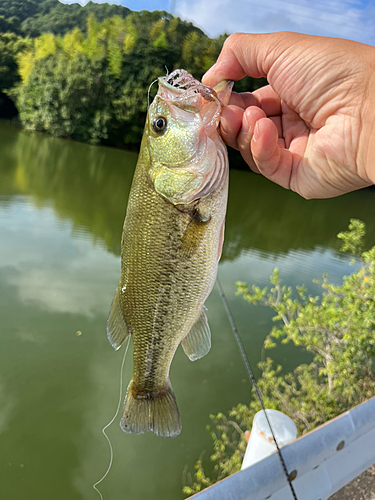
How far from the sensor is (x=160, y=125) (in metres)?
1.12

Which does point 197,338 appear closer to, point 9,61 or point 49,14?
point 9,61

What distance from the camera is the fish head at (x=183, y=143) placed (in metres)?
1.08

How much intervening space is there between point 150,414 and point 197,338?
0.29m

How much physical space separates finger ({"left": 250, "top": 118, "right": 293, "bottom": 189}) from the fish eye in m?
A: 0.30

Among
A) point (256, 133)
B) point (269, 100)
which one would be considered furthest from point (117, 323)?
point (269, 100)

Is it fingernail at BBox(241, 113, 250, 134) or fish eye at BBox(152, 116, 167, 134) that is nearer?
fish eye at BBox(152, 116, 167, 134)

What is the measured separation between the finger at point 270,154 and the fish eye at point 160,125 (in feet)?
1.00

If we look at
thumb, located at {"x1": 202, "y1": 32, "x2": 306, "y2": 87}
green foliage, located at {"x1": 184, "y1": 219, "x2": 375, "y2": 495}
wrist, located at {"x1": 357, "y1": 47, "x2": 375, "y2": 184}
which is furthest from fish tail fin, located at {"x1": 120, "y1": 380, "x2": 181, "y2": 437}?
green foliage, located at {"x1": 184, "y1": 219, "x2": 375, "y2": 495}

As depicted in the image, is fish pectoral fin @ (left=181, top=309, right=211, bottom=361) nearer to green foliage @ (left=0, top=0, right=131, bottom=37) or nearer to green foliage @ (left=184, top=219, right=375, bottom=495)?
green foliage @ (left=184, top=219, right=375, bottom=495)

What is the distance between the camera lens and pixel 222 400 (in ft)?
12.7

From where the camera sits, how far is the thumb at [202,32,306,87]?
1227 millimetres

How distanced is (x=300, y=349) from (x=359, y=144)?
3699 millimetres

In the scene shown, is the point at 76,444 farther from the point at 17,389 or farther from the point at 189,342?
the point at 189,342

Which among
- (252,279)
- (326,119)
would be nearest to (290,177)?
(326,119)
